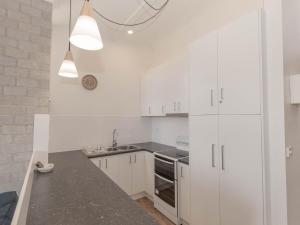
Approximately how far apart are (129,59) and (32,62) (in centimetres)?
195

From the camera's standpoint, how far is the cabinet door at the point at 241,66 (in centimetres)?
159

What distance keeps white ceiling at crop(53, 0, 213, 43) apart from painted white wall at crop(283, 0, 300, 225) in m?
1.22

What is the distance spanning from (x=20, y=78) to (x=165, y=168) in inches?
90.7

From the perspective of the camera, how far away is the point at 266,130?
5.08ft

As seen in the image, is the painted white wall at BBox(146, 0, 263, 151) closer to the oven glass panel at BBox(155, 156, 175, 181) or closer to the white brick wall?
the oven glass panel at BBox(155, 156, 175, 181)

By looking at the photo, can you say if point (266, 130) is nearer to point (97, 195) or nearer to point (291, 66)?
point (291, 66)

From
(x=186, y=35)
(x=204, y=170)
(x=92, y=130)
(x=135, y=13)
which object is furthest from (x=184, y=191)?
(x=135, y=13)

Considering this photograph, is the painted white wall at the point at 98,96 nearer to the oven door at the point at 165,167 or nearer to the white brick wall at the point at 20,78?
the white brick wall at the point at 20,78

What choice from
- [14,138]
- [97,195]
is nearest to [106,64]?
[14,138]

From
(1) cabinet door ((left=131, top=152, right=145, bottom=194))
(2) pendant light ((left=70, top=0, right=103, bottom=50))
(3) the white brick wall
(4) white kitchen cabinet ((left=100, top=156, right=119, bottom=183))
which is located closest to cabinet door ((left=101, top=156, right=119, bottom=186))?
(4) white kitchen cabinet ((left=100, top=156, right=119, bottom=183))

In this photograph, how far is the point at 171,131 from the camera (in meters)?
3.41

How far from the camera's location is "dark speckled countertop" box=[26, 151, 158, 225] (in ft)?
2.94

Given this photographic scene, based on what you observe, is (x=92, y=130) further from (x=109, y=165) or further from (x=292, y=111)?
(x=292, y=111)

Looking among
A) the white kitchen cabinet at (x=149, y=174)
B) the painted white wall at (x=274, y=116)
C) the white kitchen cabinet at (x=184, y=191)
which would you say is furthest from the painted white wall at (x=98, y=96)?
the painted white wall at (x=274, y=116)
